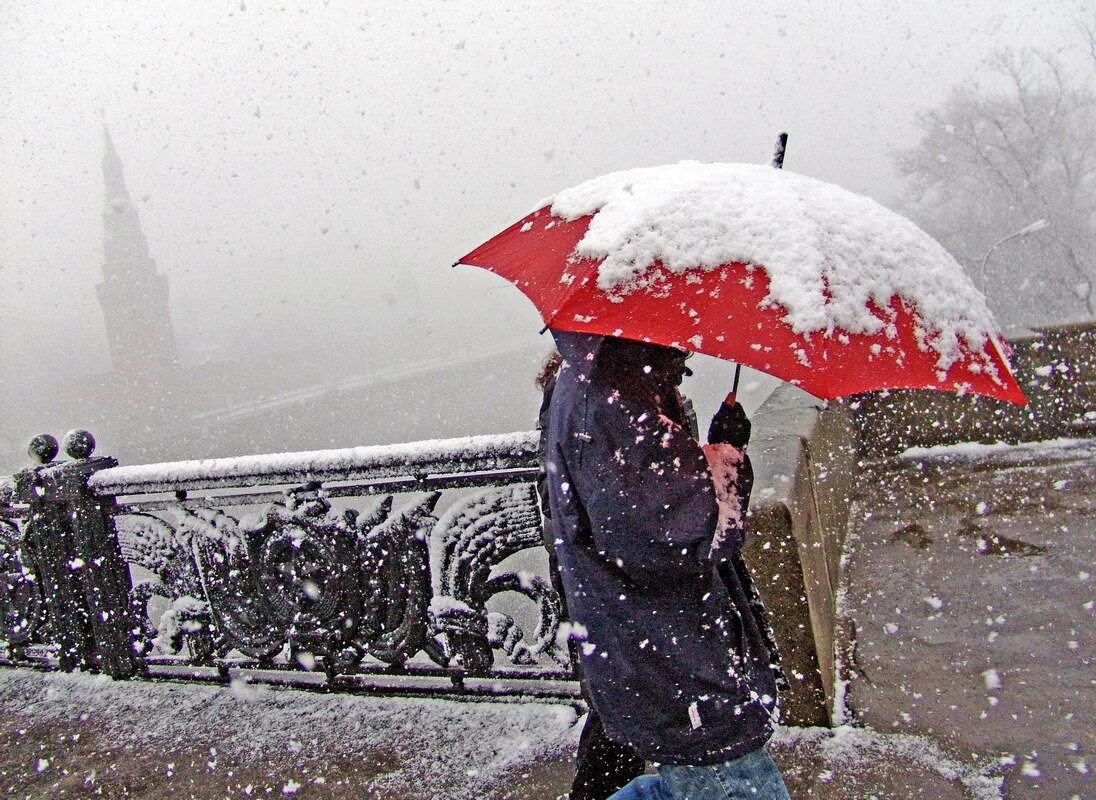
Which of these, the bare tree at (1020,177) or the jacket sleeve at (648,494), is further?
the bare tree at (1020,177)

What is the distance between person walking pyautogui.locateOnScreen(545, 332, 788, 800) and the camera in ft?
4.87

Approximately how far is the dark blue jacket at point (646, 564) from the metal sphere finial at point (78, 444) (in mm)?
3375

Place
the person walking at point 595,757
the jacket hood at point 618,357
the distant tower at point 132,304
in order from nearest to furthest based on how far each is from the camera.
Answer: the jacket hood at point 618,357
the person walking at point 595,757
the distant tower at point 132,304

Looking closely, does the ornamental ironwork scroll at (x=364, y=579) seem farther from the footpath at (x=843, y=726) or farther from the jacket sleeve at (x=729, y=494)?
the jacket sleeve at (x=729, y=494)

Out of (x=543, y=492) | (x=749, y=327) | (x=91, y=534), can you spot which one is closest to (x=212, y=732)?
(x=91, y=534)

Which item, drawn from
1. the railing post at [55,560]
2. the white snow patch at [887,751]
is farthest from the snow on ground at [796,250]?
the railing post at [55,560]

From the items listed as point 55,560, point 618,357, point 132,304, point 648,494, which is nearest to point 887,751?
point 648,494

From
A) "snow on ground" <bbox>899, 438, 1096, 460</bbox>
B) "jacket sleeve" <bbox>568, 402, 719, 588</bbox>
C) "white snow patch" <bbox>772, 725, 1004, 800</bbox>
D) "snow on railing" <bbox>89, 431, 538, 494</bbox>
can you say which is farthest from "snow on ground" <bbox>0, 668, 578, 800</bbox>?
"snow on ground" <bbox>899, 438, 1096, 460</bbox>

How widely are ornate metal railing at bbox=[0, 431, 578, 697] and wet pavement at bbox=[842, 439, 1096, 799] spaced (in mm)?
1462

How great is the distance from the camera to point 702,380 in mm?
103625

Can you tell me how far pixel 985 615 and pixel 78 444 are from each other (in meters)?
4.83

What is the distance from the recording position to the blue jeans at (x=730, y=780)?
158 centimetres

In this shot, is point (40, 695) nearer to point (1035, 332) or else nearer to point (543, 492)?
point (543, 492)

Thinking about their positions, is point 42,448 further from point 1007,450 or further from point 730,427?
point 1007,450
